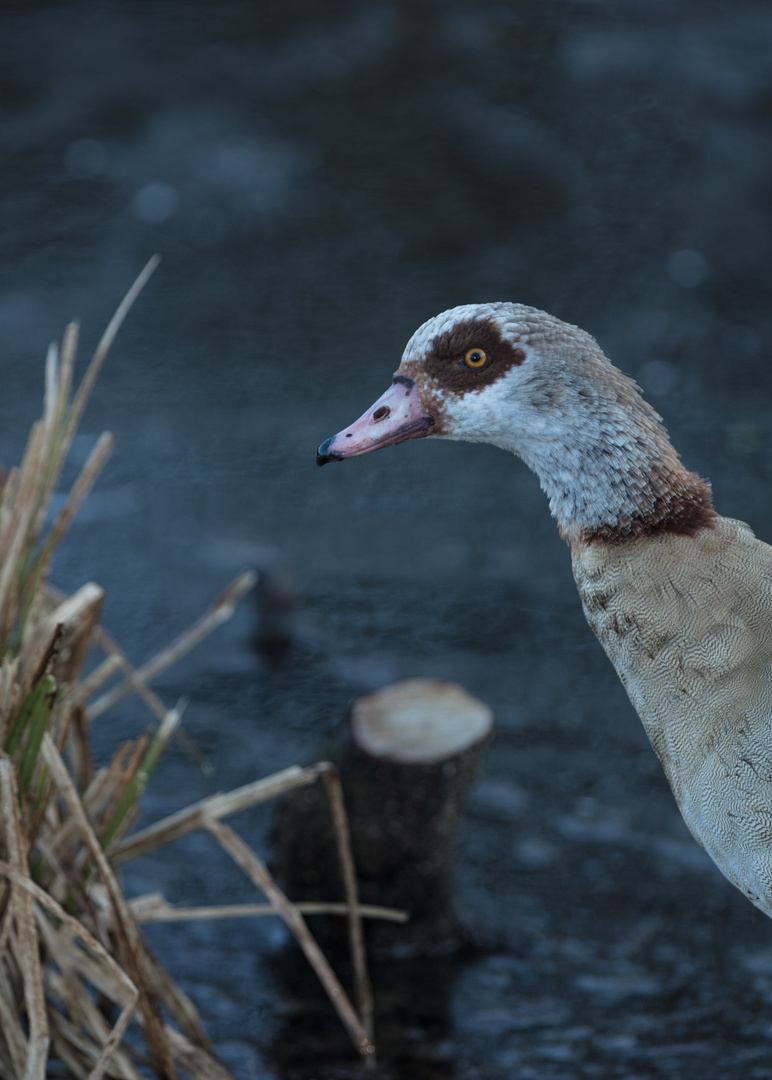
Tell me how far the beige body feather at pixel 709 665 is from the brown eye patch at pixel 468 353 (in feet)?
1.41

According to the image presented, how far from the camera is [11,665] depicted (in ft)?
8.64

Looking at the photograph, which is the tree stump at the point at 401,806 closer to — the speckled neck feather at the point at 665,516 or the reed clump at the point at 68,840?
the reed clump at the point at 68,840

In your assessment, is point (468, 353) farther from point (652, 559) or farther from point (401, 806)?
point (401, 806)

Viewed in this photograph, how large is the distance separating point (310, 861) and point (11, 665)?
5.16 ft

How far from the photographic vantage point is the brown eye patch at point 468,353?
259 cm

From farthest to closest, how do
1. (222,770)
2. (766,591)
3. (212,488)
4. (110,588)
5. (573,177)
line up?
(573,177) → (212,488) → (110,588) → (222,770) → (766,591)

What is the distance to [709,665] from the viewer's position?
2475mm

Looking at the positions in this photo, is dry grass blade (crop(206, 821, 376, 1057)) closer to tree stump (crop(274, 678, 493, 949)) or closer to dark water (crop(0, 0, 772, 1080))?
dark water (crop(0, 0, 772, 1080))

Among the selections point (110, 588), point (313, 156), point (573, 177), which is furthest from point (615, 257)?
point (110, 588)

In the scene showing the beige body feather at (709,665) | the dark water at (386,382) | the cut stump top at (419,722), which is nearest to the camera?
the beige body feather at (709,665)

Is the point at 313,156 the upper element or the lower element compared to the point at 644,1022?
upper

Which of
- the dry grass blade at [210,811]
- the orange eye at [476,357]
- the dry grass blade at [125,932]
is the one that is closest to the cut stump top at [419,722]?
the dry grass blade at [210,811]

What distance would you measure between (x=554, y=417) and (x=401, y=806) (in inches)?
62.6

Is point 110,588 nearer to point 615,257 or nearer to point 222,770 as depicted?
point 222,770
